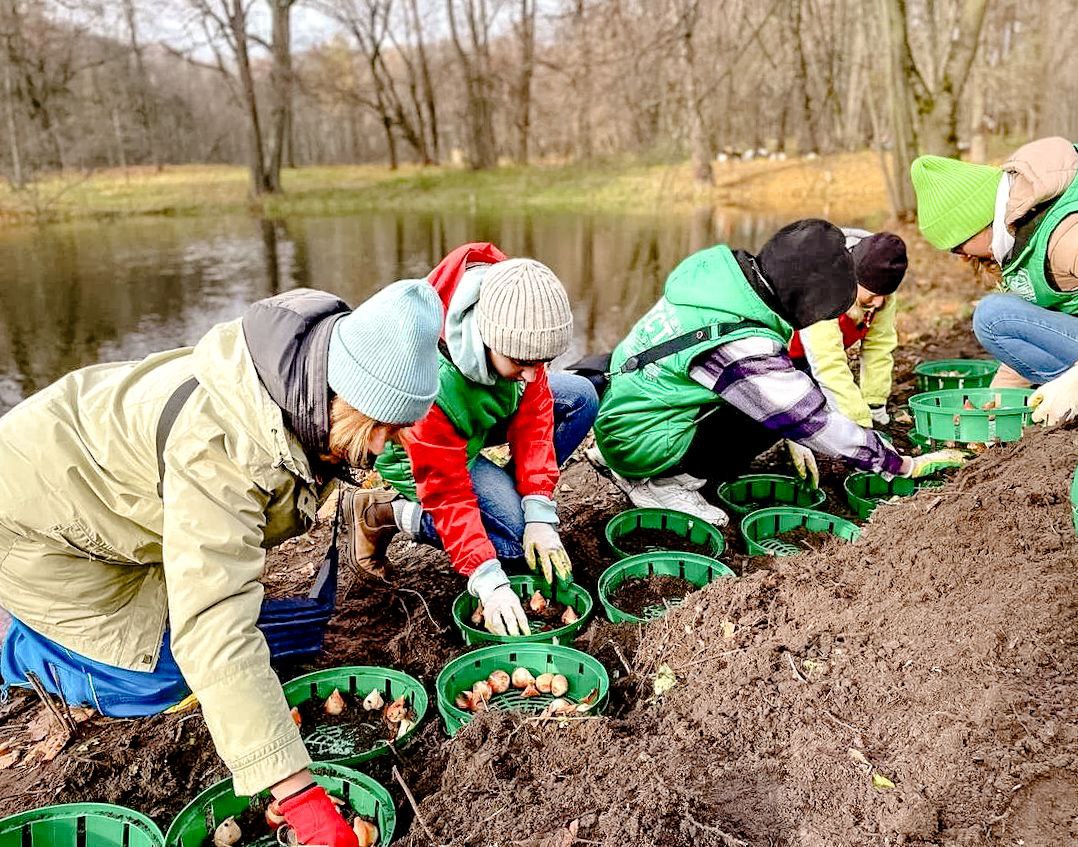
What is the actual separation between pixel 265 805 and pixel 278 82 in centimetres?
2422

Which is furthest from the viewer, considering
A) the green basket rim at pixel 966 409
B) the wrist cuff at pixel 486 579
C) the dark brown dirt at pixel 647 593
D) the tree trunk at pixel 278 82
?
the tree trunk at pixel 278 82

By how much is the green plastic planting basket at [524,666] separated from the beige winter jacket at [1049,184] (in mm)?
2254

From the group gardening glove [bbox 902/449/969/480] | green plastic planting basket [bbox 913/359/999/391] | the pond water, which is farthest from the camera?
the pond water

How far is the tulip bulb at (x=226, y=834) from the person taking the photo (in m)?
1.87

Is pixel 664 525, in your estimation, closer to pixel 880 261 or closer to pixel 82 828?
pixel 880 261

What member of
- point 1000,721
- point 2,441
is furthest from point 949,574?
point 2,441

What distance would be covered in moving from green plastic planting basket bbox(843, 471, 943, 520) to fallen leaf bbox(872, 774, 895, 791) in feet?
6.11

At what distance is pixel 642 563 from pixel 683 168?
2002 centimetres

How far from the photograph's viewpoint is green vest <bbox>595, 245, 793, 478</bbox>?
2854 millimetres

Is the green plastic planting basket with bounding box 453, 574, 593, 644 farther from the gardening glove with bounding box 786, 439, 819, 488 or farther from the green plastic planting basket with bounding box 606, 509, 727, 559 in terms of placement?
the gardening glove with bounding box 786, 439, 819, 488

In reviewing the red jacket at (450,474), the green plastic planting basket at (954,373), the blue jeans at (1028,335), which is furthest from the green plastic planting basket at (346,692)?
the green plastic planting basket at (954,373)

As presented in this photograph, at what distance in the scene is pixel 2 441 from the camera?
1912 millimetres

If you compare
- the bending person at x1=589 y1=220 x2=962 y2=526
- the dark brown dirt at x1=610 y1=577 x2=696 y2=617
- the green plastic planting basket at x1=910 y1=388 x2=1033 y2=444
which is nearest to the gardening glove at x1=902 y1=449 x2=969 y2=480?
the bending person at x1=589 y1=220 x2=962 y2=526

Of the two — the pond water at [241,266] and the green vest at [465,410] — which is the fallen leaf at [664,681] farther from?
the pond water at [241,266]
